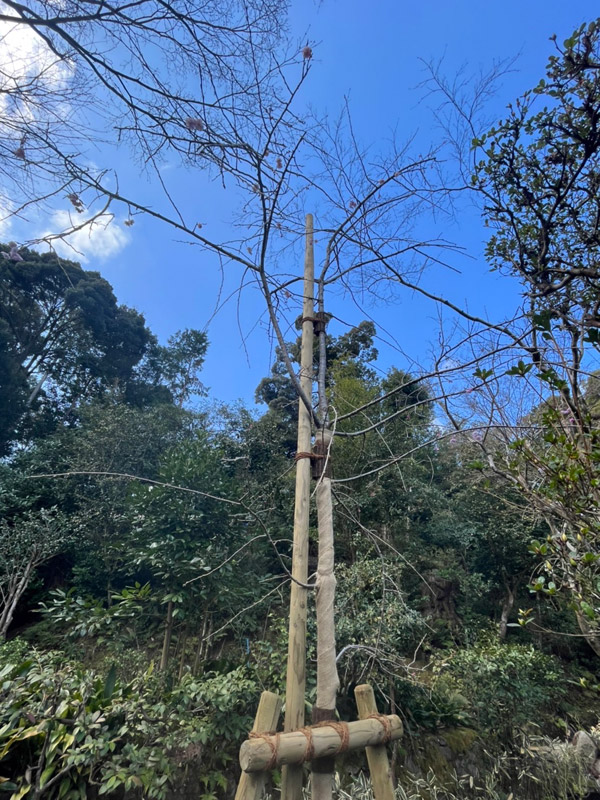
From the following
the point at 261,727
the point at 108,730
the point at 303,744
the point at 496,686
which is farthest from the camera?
the point at 496,686

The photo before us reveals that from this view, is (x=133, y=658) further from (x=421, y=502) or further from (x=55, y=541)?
(x=421, y=502)

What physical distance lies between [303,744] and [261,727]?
0.19 m

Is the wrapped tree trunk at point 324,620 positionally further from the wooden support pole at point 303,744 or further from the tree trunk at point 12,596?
the tree trunk at point 12,596

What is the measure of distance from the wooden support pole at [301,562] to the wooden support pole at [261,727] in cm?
7

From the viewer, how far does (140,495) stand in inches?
162

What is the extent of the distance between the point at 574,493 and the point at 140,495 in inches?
156

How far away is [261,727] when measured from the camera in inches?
44.7

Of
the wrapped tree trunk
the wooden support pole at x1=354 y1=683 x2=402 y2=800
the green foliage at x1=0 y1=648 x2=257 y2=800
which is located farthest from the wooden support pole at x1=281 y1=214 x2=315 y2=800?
the green foliage at x1=0 y1=648 x2=257 y2=800

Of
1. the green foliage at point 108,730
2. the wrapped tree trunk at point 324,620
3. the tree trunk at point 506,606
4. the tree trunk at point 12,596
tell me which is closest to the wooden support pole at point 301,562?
the wrapped tree trunk at point 324,620

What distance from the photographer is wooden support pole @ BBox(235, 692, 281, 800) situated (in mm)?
1022

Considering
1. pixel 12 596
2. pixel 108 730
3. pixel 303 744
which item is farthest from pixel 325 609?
pixel 12 596

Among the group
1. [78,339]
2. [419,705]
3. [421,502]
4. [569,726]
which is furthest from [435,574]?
[78,339]

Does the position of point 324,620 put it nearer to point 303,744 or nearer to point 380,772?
point 303,744

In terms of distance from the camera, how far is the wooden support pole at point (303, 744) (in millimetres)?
976
